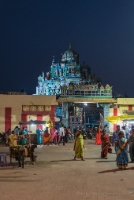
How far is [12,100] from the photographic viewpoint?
27.8 meters

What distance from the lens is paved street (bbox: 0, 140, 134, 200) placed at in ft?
26.7

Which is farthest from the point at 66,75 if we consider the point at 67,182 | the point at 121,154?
the point at 67,182

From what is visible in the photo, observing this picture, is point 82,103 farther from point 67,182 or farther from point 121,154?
point 67,182

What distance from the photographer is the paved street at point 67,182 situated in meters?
8.13

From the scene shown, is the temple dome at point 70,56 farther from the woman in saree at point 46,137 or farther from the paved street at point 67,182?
the paved street at point 67,182

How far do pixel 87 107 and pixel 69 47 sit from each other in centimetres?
4879

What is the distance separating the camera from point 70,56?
8106 cm

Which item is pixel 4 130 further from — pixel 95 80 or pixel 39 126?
pixel 95 80

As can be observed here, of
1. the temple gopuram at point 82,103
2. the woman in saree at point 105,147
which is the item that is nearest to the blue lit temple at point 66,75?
the temple gopuram at point 82,103

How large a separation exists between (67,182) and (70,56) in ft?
237

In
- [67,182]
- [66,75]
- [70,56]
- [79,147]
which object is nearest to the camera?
[67,182]

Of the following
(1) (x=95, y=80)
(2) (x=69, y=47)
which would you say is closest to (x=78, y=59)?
(2) (x=69, y=47)

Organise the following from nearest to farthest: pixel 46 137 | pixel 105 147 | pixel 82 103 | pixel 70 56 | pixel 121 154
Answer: pixel 121 154, pixel 105 147, pixel 46 137, pixel 82 103, pixel 70 56

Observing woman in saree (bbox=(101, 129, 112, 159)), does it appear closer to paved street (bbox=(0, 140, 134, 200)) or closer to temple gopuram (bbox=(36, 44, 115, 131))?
paved street (bbox=(0, 140, 134, 200))
